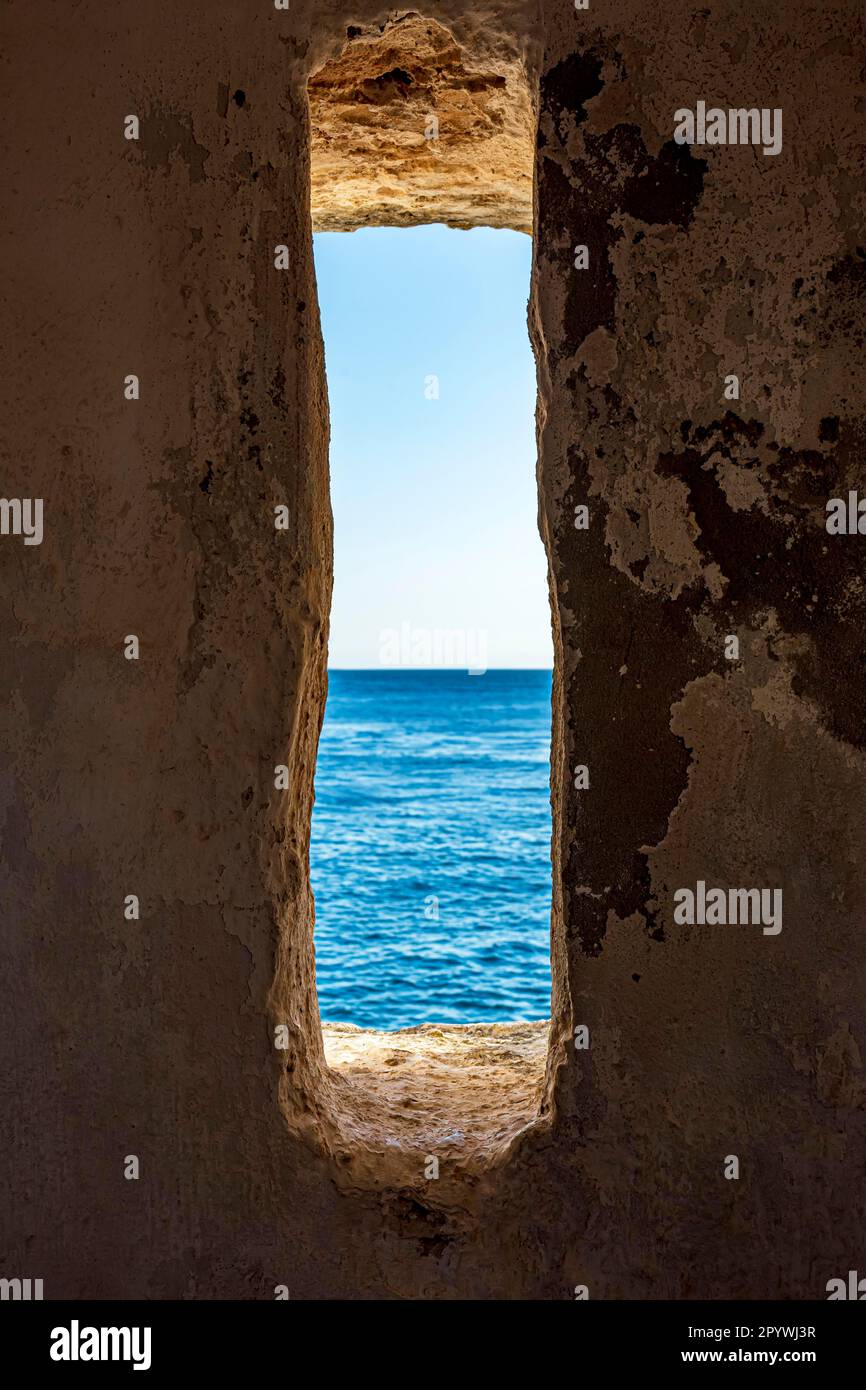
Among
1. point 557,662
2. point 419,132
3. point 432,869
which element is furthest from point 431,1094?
point 432,869

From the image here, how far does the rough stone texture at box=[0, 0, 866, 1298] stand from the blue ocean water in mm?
4561

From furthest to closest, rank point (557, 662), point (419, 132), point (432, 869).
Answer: point (432, 869)
point (419, 132)
point (557, 662)

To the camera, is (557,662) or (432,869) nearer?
(557,662)

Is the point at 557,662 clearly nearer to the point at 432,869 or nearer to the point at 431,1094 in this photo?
the point at 431,1094

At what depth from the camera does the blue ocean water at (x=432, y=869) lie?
404 inches

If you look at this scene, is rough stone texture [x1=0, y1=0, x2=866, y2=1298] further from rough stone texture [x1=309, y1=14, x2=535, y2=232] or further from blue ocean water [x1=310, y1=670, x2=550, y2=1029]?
blue ocean water [x1=310, y1=670, x2=550, y2=1029]

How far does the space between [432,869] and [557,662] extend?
1623cm

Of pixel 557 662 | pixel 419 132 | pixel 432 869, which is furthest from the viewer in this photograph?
pixel 432 869

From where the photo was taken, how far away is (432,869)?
1817 cm

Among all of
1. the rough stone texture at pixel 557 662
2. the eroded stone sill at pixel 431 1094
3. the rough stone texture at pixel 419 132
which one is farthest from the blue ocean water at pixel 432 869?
the rough stone texture at pixel 419 132

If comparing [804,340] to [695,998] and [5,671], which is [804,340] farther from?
[5,671]

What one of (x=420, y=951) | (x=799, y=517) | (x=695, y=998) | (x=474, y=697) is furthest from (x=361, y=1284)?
(x=474, y=697)

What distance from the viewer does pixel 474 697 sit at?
54125 millimetres

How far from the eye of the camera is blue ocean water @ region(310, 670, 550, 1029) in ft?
33.7
